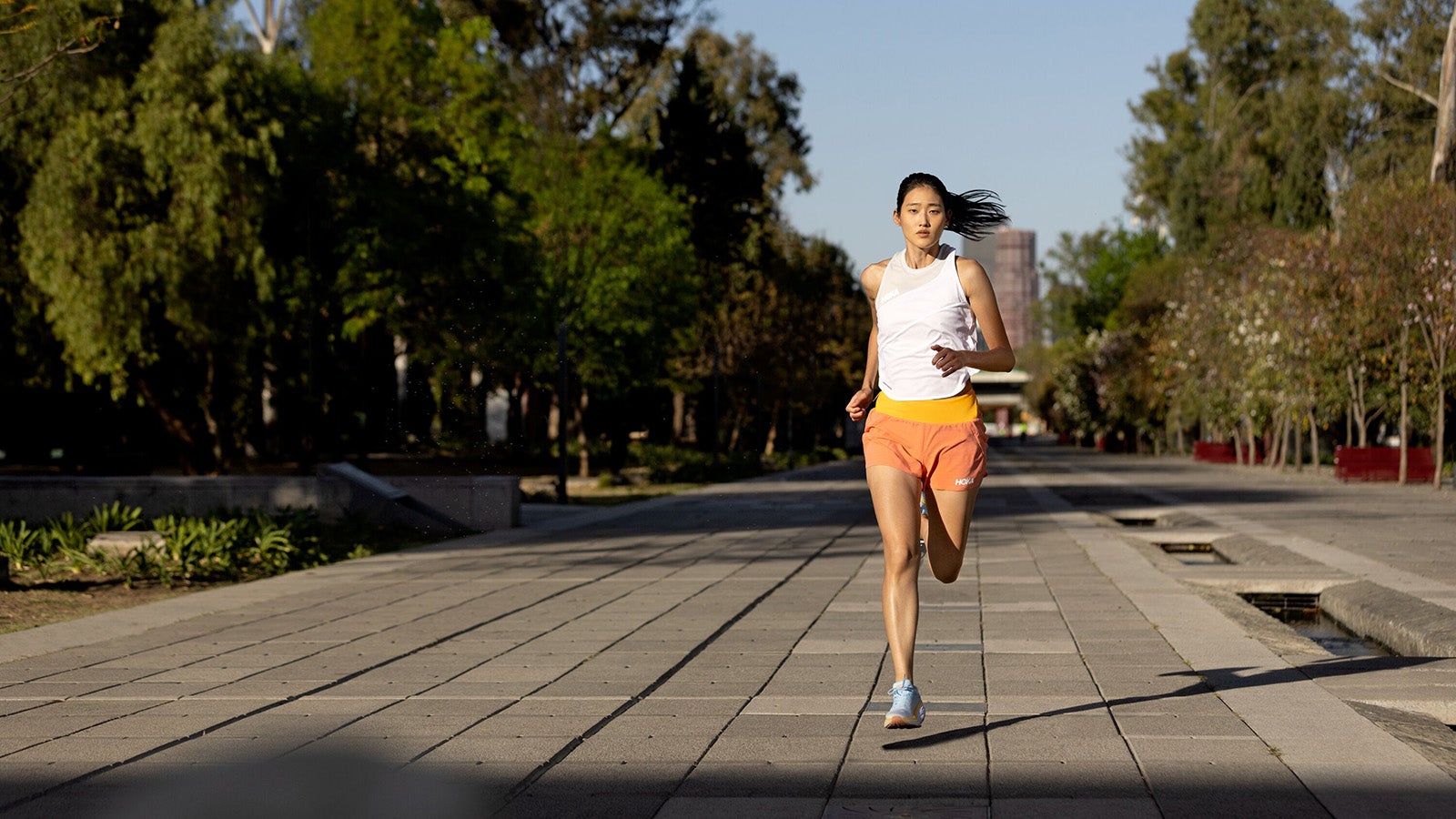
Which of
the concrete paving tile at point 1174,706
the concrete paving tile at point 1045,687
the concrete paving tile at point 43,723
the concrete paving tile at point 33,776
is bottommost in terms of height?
Result: the concrete paving tile at point 43,723

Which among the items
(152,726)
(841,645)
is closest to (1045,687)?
(841,645)

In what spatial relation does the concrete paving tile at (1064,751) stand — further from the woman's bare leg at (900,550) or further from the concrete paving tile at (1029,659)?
the concrete paving tile at (1029,659)

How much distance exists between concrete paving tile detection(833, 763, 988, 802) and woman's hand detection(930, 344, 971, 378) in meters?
1.48

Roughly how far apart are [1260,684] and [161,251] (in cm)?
2373

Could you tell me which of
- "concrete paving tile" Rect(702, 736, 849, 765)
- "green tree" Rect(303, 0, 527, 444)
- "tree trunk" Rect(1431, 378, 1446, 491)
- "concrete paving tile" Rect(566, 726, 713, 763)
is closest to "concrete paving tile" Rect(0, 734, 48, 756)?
"concrete paving tile" Rect(566, 726, 713, 763)

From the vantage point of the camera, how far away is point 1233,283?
53000mm

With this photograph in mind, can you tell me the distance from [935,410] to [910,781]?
1.53 metres

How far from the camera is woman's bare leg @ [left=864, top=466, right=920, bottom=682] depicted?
652 centimetres

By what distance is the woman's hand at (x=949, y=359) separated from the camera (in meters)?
6.20

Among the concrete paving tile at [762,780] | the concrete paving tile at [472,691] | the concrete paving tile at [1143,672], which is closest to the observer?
the concrete paving tile at [762,780]

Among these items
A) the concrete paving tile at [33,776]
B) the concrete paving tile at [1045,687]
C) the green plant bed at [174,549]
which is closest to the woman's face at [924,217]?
the concrete paving tile at [1045,687]

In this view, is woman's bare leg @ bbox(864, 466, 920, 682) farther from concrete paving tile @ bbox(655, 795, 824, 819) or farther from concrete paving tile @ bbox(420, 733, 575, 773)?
concrete paving tile @ bbox(420, 733, 575, 773)

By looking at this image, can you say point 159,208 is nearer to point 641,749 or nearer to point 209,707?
point 209,707

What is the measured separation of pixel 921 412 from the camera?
6574mm
